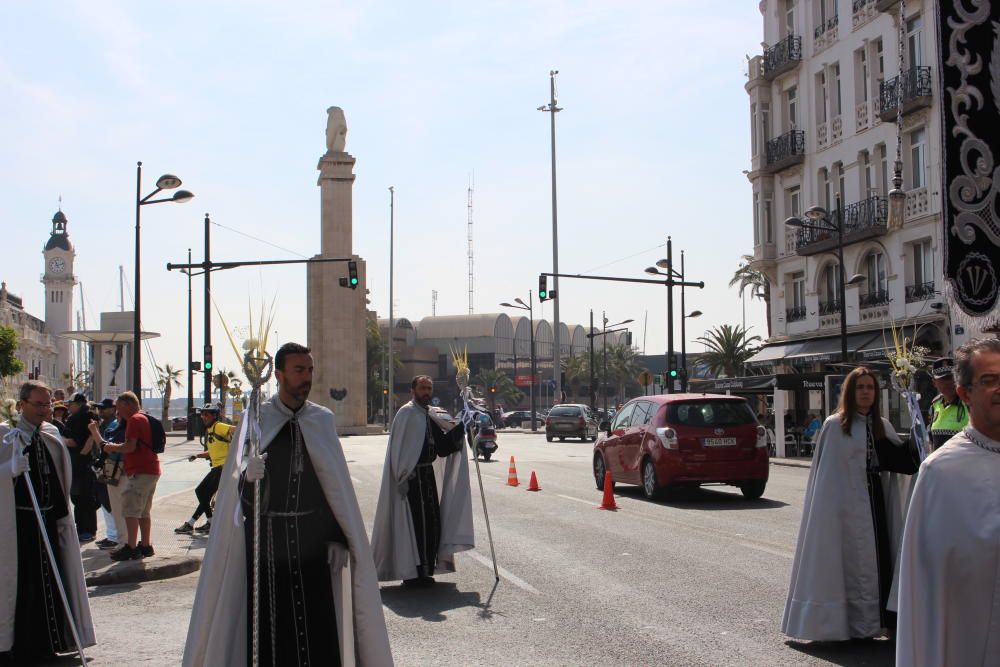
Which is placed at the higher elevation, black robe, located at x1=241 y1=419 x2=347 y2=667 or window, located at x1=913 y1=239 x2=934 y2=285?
window, located at x1=913 y1=239 x2=934 y2=285

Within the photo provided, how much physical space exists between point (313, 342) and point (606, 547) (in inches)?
2124

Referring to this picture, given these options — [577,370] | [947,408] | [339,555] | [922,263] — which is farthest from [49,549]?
[577,370]

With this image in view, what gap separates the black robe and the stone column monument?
58.2m

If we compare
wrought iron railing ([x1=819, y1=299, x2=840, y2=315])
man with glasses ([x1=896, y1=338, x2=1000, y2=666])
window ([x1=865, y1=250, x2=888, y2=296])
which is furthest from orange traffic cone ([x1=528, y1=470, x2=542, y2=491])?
wrought iron railing ([x1=819, y1=299, x2=840, y2=315])

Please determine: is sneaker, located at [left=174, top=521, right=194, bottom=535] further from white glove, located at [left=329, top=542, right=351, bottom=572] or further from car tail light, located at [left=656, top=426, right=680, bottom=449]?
white glove, located at [left=329, top=542, right=351, bottom=572]

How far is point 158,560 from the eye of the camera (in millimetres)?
10875

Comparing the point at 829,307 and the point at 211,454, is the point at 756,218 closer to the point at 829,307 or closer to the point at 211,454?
the point at 829,307

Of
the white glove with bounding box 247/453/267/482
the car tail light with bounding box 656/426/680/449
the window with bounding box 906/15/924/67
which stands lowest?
the car tail light with bounding box 656/426/680/449

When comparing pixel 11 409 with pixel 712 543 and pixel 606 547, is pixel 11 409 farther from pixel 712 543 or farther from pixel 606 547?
pixel 712 543

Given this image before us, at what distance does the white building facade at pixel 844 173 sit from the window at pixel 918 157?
36 mm

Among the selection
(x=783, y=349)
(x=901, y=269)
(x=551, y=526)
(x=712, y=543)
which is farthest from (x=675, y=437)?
(x=783, y=349)

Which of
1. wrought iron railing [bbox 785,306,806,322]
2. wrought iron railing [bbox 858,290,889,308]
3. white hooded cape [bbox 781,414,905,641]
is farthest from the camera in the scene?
wrought iron railing [bbox 785,306,806,322]

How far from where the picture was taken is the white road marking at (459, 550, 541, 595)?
943 centimetres

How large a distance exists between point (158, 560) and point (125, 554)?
856mm
